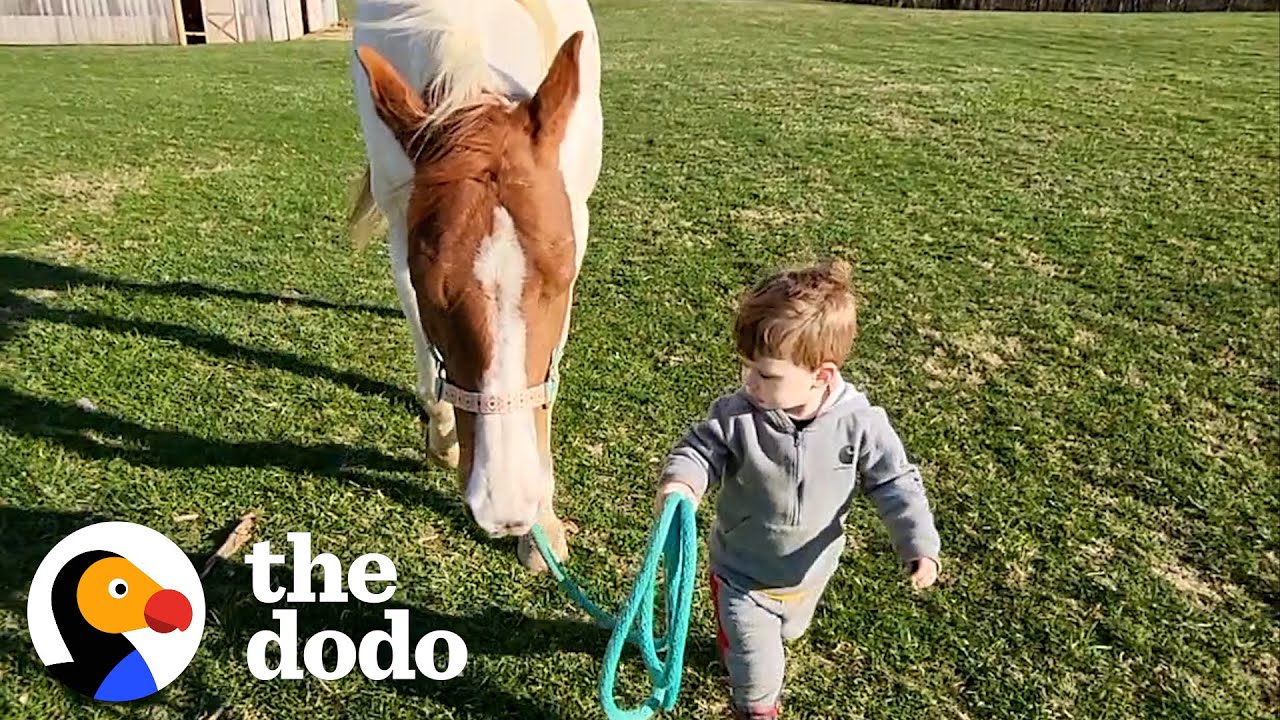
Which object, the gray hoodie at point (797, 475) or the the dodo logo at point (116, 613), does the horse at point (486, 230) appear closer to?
the gray hoodie at point (797, 475)

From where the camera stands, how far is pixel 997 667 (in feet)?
8.31

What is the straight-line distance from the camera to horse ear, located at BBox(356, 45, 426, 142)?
205cm

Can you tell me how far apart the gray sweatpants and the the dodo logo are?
140cm

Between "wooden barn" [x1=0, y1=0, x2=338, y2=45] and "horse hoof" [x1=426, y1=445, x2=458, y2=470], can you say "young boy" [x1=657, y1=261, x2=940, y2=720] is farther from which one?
"wooden barn" [x1=0, y1=0, x2=338, y2=45]

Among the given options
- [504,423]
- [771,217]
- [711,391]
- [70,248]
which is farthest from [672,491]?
[70,248]

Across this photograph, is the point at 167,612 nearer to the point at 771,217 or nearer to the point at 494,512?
the point at 494,512

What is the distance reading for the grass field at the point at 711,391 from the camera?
2.54 m

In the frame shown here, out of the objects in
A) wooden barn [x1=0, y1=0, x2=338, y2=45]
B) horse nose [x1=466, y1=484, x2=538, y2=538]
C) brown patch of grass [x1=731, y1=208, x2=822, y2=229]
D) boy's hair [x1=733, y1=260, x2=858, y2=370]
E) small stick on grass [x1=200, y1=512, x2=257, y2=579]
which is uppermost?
wooden barn [x1=0, y1=0, x2=338, y2=45]

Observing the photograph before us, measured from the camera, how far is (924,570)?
6.18ft

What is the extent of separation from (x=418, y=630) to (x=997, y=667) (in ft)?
5.19

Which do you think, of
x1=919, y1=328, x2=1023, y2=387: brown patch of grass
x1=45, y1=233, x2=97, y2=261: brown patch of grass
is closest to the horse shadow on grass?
x1=919, y1=328, x2=1023, y2=387: brown patch of grass

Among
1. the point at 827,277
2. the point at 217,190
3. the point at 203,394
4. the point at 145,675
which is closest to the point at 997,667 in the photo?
the point at 827,277

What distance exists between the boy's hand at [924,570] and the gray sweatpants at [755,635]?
1.03ft

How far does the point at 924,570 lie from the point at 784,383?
0.47 meters
